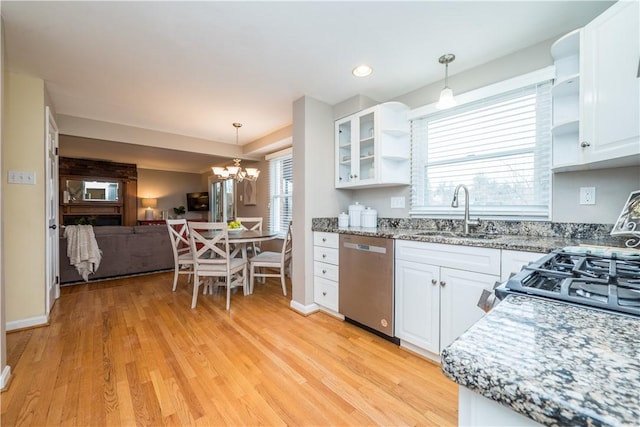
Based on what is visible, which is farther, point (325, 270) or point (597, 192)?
point (325, 270)

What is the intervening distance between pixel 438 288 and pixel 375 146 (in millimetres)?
1412

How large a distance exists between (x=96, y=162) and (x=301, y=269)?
7.17 m

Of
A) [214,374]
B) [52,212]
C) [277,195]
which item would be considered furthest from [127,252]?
[214,374]

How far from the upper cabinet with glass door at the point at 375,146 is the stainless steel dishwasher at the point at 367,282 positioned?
694 mm

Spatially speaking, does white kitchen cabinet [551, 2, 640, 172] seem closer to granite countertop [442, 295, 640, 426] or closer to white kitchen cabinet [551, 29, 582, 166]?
white kitchen cabinet [551, 29, 582, 166]

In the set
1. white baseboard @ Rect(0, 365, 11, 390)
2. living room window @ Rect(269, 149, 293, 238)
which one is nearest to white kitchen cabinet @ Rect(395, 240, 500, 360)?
white baseboard @ Rect(0, 365, 11, 390)

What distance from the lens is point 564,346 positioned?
42 centimetres

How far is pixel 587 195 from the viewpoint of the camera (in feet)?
5.75

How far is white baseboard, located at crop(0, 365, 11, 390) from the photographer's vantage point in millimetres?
1604

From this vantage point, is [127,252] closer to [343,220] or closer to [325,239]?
[325,239]

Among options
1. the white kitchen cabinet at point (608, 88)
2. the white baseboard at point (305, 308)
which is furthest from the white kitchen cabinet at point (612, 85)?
the white baseboard at point (305, 308)

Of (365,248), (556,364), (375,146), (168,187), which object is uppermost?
(168,187)

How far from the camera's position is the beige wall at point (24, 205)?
2.36 metres

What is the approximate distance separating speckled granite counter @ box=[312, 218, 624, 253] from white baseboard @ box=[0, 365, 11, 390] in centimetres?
241
